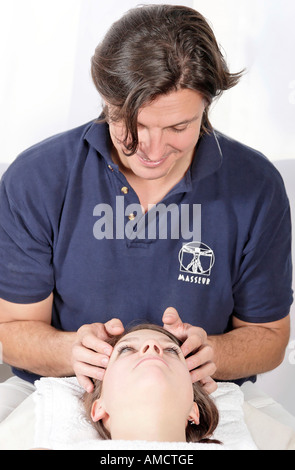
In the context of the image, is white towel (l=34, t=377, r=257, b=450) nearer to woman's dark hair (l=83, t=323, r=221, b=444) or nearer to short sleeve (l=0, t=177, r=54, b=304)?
woman's dark hair (l=83, t=323, r=221, b=444)

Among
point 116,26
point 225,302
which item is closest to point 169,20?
point 116,26

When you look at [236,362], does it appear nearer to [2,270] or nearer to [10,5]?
[2,270]

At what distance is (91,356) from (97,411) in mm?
119

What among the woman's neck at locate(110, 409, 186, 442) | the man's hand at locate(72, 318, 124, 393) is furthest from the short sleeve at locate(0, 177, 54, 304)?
the woman's neck at locate(110, 409, 186, 442)

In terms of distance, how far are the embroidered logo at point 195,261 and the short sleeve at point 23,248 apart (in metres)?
0.34

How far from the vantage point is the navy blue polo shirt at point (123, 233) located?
5.58 feet

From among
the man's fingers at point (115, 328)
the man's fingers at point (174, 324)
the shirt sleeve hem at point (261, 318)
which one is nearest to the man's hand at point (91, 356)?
the man's fingers at point (115, 328)

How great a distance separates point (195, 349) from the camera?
157 centimetres

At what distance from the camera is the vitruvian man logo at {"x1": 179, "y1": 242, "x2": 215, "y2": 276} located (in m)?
1.74

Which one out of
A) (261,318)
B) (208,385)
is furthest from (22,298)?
(261,318)

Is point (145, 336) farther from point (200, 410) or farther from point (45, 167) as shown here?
point (45, 167)

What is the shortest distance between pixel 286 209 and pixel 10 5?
3.57ft
